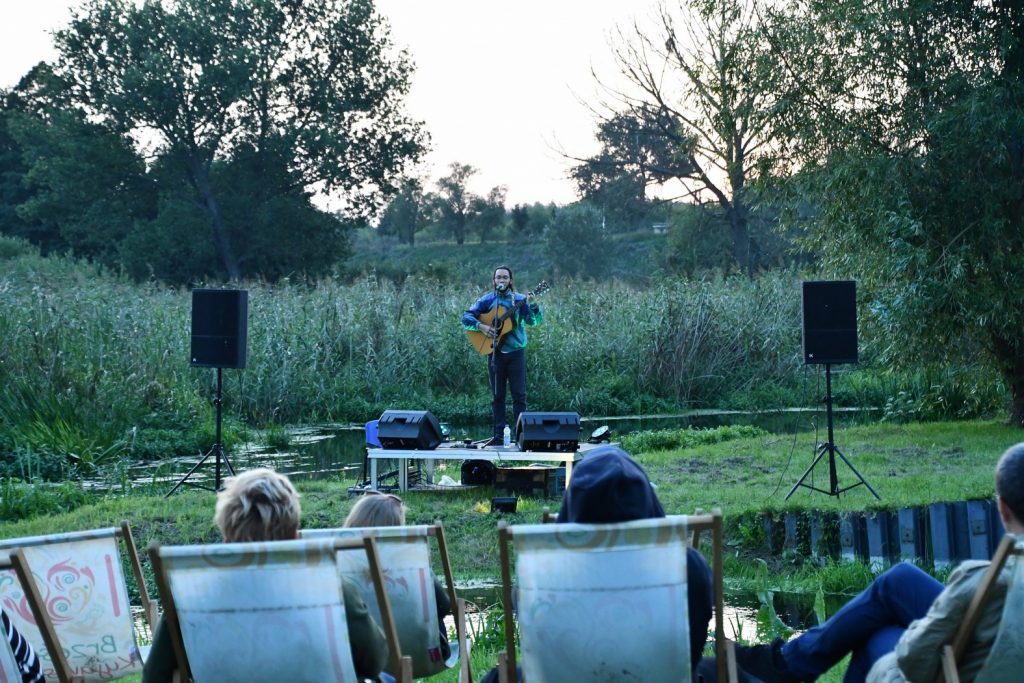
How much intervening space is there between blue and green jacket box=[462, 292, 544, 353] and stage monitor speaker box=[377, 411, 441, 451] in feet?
4.10

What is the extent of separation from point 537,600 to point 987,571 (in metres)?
1.10

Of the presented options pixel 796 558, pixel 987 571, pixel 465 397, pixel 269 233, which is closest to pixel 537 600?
pixel 987 571

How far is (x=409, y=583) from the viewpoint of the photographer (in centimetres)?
349

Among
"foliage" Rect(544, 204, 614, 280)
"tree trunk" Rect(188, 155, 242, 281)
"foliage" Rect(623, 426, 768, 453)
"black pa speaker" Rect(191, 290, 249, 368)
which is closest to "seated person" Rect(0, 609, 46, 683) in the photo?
"black pa speaker" Rect(191, 290, 249, 368)

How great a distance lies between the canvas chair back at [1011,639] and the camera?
110 inches

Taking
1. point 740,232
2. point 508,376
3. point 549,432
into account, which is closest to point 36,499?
point 549,432

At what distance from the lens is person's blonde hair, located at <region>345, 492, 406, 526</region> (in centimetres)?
370

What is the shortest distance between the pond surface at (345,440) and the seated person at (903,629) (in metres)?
6.35

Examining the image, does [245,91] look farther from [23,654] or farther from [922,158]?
[23,654]

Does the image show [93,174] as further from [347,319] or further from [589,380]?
[589,380]

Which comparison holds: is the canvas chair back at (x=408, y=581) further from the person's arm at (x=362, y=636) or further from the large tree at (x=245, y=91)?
the large tree at (x=245, y=91)

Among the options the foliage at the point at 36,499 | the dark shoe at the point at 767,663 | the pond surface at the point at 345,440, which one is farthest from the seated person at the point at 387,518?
the pond surface at the point at 345,440

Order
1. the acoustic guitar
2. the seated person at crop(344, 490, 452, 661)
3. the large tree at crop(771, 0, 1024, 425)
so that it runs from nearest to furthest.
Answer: the seated person at crop(344, 490, 452, 661)
the acoustic guitar
the large tree at crop(771, 0, 1024, 425)

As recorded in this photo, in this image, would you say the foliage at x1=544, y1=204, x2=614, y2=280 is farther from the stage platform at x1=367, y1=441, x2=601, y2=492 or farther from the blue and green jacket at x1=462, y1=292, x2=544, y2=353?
the stage platform at x1=367, y1=441, x2=601, y2=492
